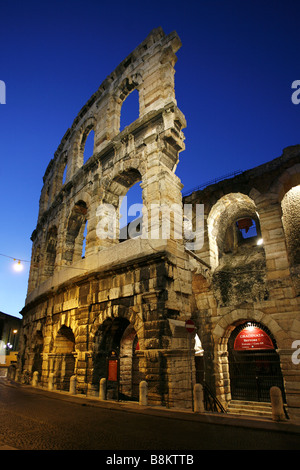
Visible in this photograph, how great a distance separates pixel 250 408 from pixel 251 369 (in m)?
1.61

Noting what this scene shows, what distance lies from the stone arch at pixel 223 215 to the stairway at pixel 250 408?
5225 millimetres

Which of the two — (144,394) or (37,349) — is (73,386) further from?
(37,349)

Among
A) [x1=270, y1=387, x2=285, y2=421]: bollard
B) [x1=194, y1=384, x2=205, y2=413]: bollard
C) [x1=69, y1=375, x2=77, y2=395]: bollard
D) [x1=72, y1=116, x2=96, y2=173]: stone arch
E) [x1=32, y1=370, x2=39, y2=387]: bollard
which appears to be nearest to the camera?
[x1=270, y1=387, x2=285, y2=421]: bollard

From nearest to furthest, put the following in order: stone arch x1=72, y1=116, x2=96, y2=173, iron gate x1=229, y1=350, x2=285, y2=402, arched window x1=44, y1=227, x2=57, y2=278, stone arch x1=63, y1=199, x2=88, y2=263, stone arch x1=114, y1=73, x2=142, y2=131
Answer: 1. iron gate x1=229, y1=350, x2=285, y2=402
2. stone arch x1=114, y1=73, x2=142, y2=131
3. stone arch x1=63, y1=199, x2=88, y2=263
4. stone arch x1=72, y1=116, x2=96, y2=173
5. arched window x1=44, y1=227, x2=57, y2=278

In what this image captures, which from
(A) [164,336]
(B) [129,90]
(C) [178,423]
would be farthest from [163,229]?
(B) [129,90]

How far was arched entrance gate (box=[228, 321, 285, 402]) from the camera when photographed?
415 inches

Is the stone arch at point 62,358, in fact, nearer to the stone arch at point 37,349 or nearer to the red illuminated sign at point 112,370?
the stone arch at point 37,349

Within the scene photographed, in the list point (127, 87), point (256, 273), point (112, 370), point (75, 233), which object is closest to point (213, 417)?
point (112, 370)

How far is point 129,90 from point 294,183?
26.0ft

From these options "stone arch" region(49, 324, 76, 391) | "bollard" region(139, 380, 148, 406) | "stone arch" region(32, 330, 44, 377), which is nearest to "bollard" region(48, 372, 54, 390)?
"stone arch" region(49, 324, 76, 391)

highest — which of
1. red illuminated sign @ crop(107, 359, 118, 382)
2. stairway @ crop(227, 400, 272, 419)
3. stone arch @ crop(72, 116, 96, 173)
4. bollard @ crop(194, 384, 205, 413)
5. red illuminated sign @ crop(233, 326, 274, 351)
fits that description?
stone arch @ crop(72, 116, 96, 173)

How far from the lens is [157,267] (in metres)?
7.84

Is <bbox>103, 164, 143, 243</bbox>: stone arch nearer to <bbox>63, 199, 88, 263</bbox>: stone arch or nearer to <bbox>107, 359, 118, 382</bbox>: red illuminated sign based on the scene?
<bbox>63, 199, 88, 263</bbox>: stone arch

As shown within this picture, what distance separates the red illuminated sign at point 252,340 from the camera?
410 inches
